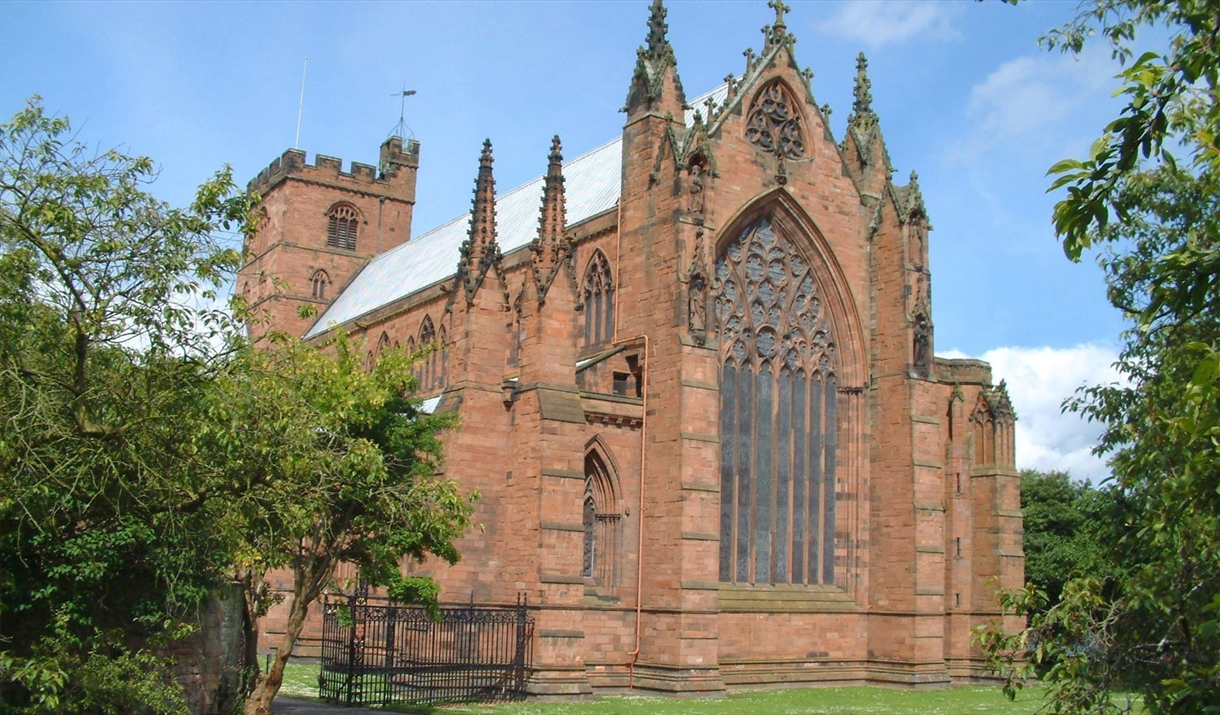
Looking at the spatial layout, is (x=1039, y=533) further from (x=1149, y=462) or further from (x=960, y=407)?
(x=1149, y=462)

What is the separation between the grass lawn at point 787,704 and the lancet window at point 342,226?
108 feet

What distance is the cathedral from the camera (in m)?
28.8

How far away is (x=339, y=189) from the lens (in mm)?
62625

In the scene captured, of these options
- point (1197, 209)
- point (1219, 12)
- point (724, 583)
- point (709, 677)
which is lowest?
point (709, 677)

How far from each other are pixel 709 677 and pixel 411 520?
11.5 m

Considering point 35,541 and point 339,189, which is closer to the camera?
point 35,541

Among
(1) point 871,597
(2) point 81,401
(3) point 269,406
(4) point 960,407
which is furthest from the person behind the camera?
(4) point 960,407

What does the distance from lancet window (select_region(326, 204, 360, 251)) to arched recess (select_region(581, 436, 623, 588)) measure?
34.9m

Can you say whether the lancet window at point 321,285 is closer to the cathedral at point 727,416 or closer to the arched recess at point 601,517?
the cathedral at point 727,416

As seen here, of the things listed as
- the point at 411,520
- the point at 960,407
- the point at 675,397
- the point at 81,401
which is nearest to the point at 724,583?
the point at 675,397

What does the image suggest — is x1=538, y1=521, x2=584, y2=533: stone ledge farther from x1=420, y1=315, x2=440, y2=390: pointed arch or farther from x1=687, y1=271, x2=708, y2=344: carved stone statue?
x1=420, y1=315, x2=440, y2=390: pointed arch

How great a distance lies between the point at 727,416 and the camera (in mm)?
32094

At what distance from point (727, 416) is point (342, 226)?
116 ft

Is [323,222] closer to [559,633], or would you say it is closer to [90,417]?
[559,633]
